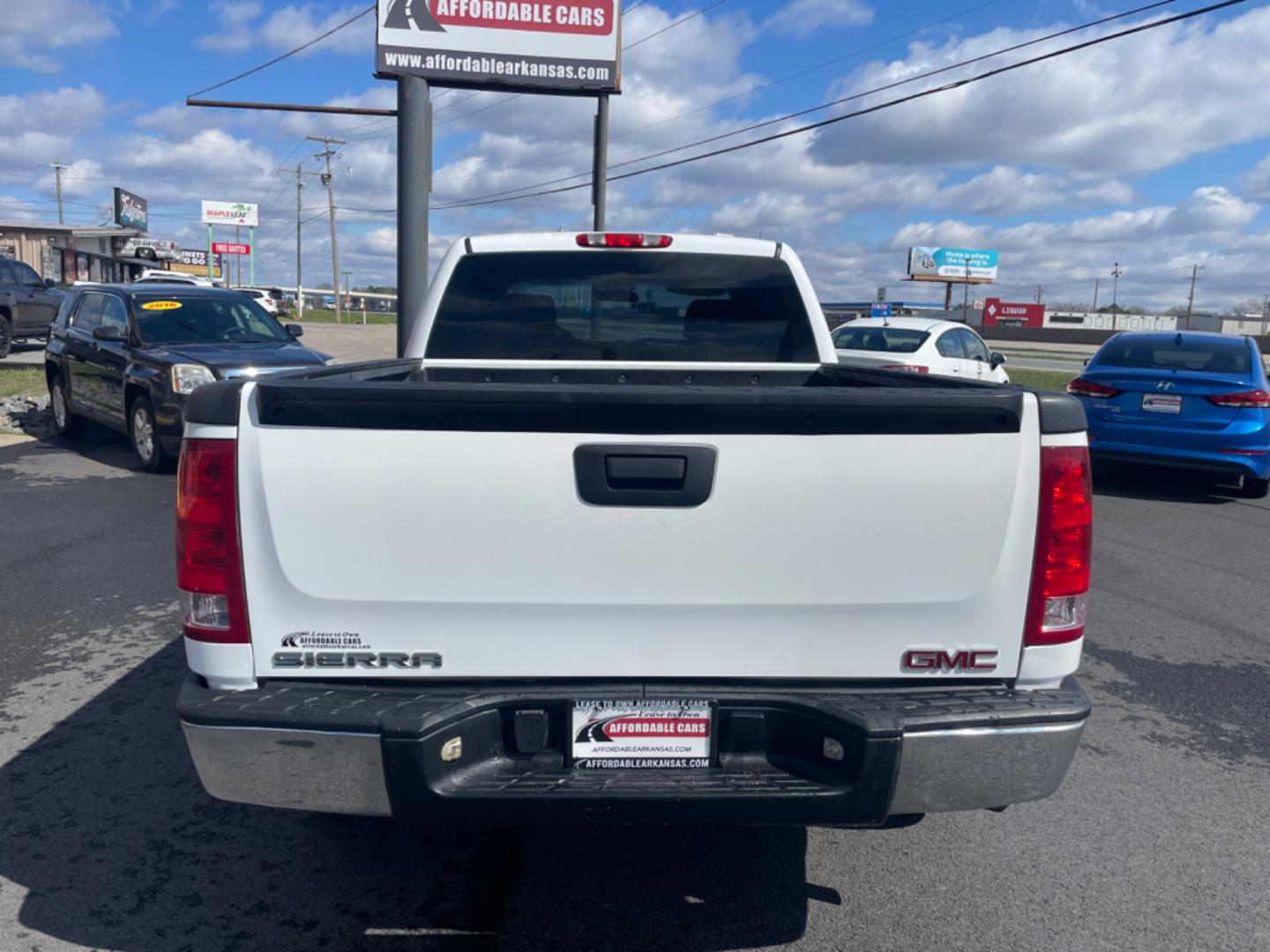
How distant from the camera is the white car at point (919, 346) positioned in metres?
14.2

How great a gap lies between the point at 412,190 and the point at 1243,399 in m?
11.9

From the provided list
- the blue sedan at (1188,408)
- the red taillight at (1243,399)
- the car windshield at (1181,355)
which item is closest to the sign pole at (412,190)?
the car windshield at (1181,355)

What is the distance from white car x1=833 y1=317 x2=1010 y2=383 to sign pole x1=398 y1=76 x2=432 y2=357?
6.72 metres

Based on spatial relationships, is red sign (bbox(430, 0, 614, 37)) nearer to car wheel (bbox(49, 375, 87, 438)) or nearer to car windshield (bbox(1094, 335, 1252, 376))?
car wheel (bbox(49, 375, 87, 438))

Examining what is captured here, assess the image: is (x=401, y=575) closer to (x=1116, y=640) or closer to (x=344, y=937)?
(x=344, y=937)

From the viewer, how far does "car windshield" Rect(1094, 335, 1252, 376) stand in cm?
1028

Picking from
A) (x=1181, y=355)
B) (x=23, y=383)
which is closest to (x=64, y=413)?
(x=23, y=383)

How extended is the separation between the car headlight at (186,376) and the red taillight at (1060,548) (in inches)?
340

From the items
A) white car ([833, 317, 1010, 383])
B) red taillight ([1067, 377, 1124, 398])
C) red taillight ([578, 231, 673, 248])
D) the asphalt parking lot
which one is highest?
red taillight ([578, 231, 673, 248])

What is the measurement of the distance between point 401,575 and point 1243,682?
458 cm

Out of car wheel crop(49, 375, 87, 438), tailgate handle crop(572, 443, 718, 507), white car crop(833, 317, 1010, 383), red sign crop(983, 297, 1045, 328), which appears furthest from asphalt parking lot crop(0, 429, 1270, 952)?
red sign crop(983, 297, 1045, 328)

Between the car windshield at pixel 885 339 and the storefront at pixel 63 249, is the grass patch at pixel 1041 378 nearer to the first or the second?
the car windshield at pixel 885 339

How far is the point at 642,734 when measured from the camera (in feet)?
8.52

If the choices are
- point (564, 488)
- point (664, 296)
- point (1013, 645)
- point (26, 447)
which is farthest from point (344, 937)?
Answer: point (26, 447)
